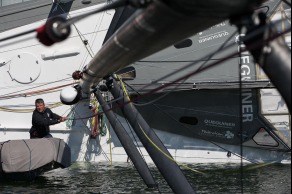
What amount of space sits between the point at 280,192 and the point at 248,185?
0.87 meters

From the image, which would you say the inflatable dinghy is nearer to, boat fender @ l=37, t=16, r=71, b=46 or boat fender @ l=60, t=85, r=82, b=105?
boat fender @ l=60, t=85, r=82, b=105

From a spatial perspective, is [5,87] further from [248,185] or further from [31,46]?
[248,185]

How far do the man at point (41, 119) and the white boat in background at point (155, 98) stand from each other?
99 centimetres

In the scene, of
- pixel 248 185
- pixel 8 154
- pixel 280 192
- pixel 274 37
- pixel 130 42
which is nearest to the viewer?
pixel 274 37

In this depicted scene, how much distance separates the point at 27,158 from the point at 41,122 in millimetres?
1387

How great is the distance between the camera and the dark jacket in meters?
13.4

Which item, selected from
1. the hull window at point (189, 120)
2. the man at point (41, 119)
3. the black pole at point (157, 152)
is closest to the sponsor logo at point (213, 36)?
the hull window at point (189, 120)

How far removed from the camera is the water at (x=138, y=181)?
10.9 meters

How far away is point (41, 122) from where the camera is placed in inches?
525

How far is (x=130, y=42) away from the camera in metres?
4.59

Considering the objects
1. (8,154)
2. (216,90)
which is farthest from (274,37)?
(216,90)

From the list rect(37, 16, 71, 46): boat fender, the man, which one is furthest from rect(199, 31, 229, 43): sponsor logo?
rect(37, 16, 71, 46): boat fender

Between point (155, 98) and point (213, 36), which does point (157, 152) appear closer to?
point (155, 98)

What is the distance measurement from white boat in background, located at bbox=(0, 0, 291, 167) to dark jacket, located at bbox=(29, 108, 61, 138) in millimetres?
960
